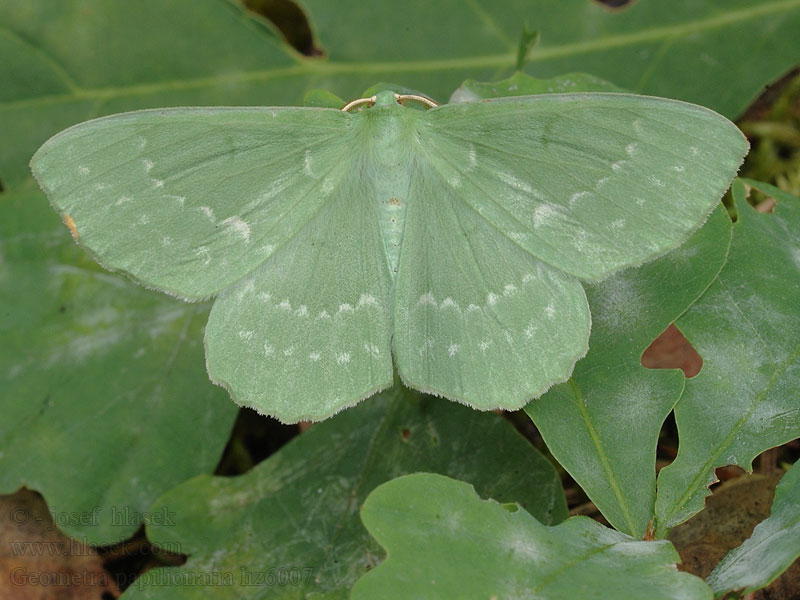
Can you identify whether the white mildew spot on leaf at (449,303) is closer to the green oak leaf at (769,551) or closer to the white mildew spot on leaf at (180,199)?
the white mildew spot on leaf at (180,199)

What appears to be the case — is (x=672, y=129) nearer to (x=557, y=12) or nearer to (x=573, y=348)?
(x=573, y=348)

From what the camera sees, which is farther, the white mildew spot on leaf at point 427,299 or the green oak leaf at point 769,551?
the white mildew spot on leaf at point 427,299

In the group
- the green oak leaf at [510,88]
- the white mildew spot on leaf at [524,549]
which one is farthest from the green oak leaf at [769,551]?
the green oak leaf at [510,88]

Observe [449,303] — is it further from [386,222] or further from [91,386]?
[91,386]

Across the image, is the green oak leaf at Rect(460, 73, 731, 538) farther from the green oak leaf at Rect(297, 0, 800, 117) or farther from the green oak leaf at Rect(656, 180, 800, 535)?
the green oak leaf at Rect(297, 0, 800, 117)

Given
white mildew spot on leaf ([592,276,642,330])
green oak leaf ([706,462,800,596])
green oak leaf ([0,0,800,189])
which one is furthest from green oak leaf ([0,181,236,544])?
green oak leaf ([706,462,800,596])

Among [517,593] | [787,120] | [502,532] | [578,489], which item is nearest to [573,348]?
[502,532]
